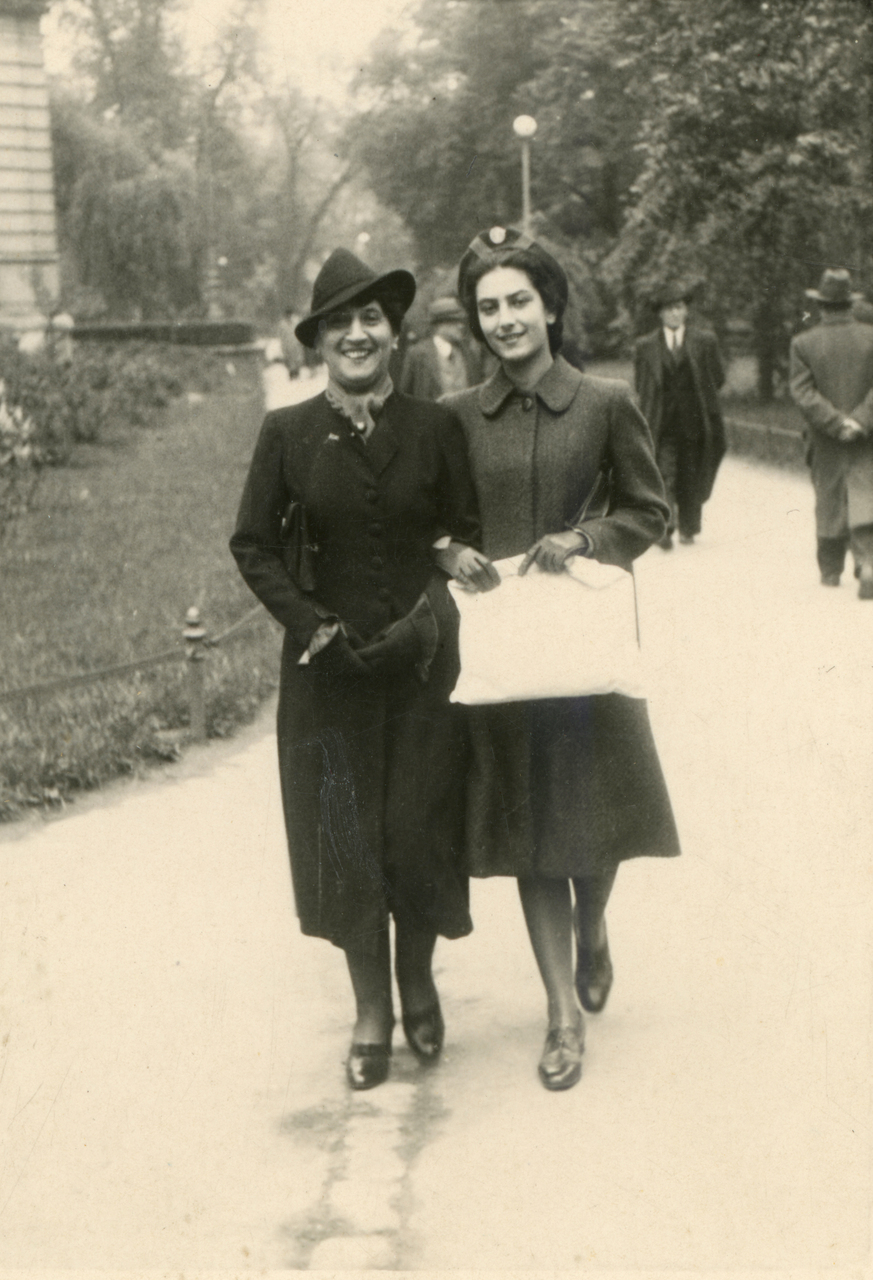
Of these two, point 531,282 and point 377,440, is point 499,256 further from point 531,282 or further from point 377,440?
point 377,440

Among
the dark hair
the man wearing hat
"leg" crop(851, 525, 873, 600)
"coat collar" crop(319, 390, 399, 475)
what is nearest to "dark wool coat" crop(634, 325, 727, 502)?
the man wearing hat

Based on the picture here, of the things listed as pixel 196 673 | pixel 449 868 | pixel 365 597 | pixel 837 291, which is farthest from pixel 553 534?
pixel 837 291

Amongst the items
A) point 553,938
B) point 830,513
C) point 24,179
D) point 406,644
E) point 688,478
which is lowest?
point 553,938

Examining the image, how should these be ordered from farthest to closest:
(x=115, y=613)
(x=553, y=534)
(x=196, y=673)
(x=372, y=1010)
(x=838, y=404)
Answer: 1. (x=838, y=404)
2. (x=115, y=613)
3. (x=196, y=673)
4. (x=372, y=1010)
5. (x=553, y=534)

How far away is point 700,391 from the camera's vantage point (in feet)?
43.0

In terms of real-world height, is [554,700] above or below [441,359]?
below

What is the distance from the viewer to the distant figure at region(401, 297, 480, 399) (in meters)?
10.5

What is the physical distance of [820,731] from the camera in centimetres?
740

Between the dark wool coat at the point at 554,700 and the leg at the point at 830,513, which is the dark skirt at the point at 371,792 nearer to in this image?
the dark wool coat at the point at 554,700

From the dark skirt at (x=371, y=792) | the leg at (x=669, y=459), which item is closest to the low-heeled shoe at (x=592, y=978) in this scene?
the dark skirt at (x=371, y=792)

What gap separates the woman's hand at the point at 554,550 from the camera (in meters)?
4.04

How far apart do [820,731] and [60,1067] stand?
158 inches

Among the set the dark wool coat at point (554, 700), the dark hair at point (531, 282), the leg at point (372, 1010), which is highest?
the dark hair at point (531, 282)

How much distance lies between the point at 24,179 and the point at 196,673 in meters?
20.5
